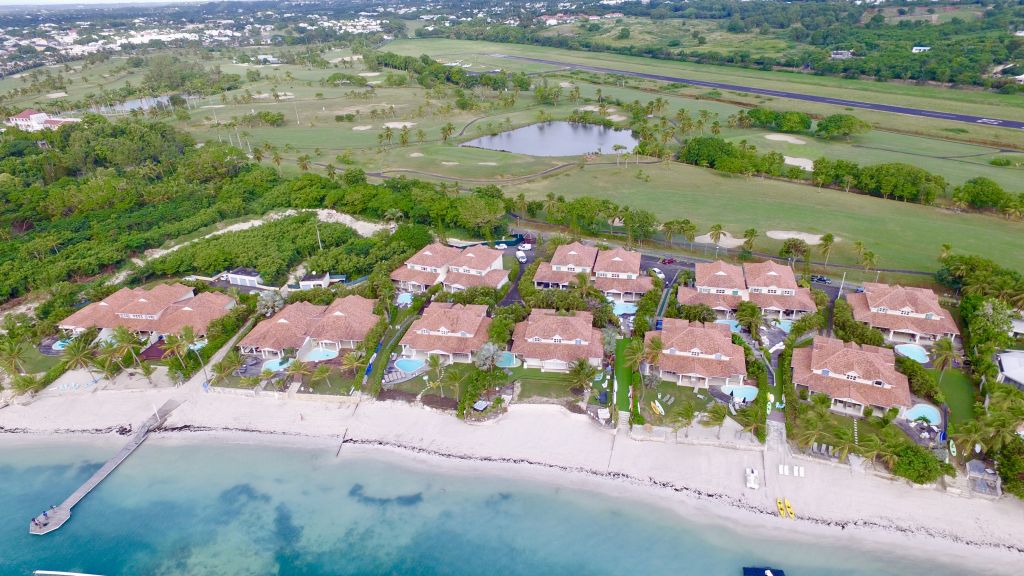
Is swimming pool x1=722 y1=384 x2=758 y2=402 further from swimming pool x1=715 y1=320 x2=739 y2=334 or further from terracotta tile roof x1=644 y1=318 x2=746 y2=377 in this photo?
swimming pool x1=715 y1=320 x2=739 y2=334

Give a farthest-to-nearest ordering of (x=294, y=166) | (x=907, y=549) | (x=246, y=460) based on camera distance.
Result: 1. (x=294, y=166)
2. (x=246, y=460)
3. (x=907, y=549)

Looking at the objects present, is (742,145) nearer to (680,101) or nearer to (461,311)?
(680,101)

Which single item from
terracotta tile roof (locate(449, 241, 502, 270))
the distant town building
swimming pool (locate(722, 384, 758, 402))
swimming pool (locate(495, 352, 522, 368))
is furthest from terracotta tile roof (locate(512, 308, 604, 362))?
the distant town building

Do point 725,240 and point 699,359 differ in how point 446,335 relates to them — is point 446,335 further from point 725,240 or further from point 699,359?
point 725,240

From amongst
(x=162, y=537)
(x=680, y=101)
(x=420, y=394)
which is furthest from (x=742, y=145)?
(x=162, y=537)

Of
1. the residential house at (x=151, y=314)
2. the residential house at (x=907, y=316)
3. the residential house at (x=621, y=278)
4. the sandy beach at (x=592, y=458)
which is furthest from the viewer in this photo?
the residential house at (x=621, y=278)

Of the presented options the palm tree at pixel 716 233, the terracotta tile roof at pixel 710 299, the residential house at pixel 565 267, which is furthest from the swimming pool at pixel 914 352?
the residential house at pixel 565 267

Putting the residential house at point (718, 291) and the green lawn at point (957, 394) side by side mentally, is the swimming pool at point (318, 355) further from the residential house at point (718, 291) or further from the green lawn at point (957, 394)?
the green lawn at point (957, 394)
